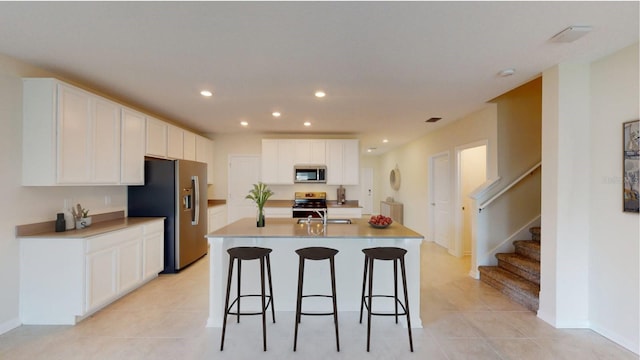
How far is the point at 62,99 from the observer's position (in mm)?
2732

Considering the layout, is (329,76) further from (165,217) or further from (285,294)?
(165,217)

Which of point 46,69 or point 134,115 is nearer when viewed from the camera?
point 46,69

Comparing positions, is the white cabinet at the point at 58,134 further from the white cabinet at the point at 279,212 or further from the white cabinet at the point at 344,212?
the white cabinet at the point at 344,212

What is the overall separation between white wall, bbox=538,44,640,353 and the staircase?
0.97ft

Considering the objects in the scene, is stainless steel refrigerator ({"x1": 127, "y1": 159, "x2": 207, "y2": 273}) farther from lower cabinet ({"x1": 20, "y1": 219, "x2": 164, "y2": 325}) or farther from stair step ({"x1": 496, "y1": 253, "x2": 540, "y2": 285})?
stair step ({"x1": 496, "y1": 253, "x2": 540, "y2": 285})

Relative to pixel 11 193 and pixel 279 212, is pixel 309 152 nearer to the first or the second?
pixel 279 212

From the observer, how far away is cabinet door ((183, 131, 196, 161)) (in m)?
5.02

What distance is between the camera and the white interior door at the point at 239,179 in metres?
6.10

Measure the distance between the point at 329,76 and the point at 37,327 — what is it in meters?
3.64

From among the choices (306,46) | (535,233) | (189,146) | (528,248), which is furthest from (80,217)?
(535,233)

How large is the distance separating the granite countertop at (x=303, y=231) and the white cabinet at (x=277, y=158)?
8.25 feet

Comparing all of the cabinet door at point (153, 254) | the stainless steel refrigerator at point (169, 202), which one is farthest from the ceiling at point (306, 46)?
the cabinet door at point (153, 254)

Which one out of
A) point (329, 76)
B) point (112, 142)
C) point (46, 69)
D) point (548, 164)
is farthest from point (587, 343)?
point (46, 69)

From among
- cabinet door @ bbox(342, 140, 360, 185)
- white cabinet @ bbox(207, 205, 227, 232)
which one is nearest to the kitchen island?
white cabinet @ bbox(207, 205, 227, 232)
